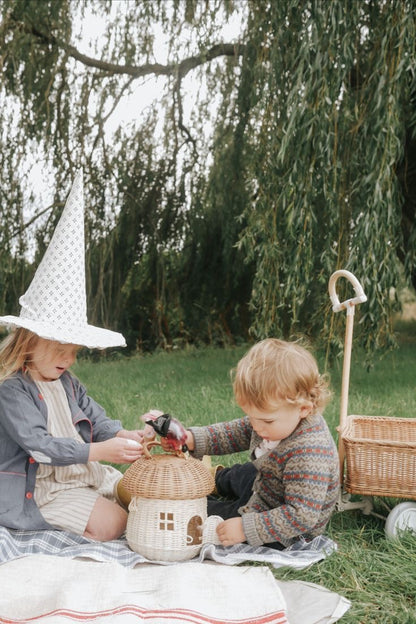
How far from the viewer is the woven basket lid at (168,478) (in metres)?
2.33

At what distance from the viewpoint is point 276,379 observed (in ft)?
7.63

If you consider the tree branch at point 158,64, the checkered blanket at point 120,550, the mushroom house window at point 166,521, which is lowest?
the checkered blanket at point 120,550

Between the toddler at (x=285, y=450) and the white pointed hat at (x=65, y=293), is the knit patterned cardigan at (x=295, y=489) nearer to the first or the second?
the toddler at (x=285, y=450)

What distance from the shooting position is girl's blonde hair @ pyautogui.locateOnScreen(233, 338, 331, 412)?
233 centimetres

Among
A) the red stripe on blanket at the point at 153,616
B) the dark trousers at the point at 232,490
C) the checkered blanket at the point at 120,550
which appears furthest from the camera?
the dark trousers at the point at 232,490

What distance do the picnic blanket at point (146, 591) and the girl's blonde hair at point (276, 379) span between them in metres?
0.50

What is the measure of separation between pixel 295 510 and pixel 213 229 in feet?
17.6

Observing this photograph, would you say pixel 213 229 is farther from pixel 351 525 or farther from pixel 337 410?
pixel 351 525

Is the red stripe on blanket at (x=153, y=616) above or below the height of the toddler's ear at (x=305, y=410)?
below

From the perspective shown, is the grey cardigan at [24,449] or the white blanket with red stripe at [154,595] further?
the grey cardigan at [24,449]

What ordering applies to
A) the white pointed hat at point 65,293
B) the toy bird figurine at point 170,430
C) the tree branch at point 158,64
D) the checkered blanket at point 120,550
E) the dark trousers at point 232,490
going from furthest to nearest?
the tree branch at point 158,64 < the dark trousers at point 232,490 < the white pointed hat at point 65,293 < the toy bird figurine at point 170,430 < the checkered blanket at point 120,550

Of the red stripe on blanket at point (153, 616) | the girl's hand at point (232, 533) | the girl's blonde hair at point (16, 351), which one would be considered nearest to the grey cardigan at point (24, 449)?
the girl's blonde hair at point (16, 351)

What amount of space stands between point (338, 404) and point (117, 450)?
8.06 feet

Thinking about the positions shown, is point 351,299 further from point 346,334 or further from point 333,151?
point 333,151
